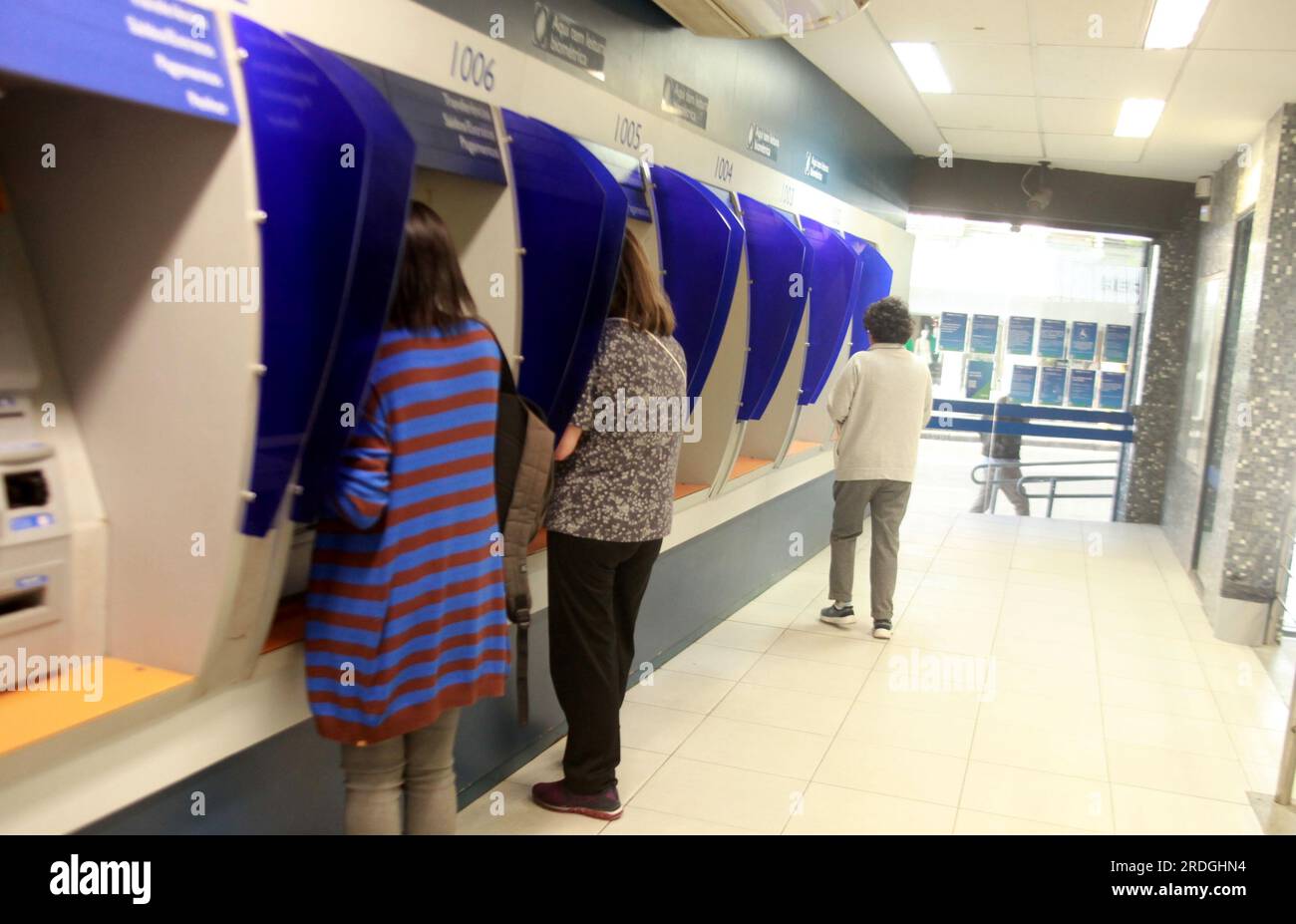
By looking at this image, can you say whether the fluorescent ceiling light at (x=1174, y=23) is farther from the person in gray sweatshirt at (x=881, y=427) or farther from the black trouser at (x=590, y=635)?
the black trouser at (x=590, y=635)

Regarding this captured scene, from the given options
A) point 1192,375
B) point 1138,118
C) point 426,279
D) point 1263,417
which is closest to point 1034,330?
point 1192,375

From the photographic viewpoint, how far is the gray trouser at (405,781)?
2047 mm

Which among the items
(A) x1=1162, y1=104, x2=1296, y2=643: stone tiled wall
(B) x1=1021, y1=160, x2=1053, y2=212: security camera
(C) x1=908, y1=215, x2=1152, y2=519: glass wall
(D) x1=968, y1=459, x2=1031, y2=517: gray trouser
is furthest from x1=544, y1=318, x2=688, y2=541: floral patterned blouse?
(D) x1=968, y1=459, x2=1031, y2=517: gray trouser

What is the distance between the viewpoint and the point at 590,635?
2.70 metres

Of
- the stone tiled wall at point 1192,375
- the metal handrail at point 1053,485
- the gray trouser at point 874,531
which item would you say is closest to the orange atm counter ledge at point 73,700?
the gray trouser at point 874,531

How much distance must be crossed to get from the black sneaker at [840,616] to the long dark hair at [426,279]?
10.6 feet

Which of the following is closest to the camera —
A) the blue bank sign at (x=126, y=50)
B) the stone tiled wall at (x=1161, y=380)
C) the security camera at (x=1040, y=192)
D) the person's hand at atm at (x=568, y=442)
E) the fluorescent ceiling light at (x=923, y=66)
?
the blue bank sign at (x=126, y=50)

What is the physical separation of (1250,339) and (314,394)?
5.02 meters

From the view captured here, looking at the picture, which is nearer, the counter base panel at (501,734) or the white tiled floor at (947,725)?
the counter base panel at (501,734)

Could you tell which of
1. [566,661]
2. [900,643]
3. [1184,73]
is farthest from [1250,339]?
[566,661]

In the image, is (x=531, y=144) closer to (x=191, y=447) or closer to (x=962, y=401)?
(x=191, y=447)

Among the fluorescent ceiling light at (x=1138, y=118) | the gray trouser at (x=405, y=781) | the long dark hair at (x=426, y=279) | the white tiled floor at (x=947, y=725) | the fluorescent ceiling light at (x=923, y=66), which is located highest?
the fluorescent ceiling light at (x=923, y=66)

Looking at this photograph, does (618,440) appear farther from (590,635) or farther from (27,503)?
(27,503)

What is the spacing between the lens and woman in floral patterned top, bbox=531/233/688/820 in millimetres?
2582
